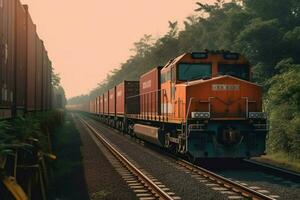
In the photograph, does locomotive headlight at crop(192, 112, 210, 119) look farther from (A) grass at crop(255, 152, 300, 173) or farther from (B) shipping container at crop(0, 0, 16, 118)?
(B) shipping container at crop(0, 0, 16, 118)

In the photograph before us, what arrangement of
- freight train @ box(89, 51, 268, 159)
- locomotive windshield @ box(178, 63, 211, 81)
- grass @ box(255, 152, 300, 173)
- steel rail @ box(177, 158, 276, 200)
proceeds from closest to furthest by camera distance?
1. steel rail @ box(177, 158, 276, 200)
2. freight train @ box(89, 51, 268, 159)
3. grass @ box(255, 152, 300, 173)
4. locomotive windshield @ box(178, 63, 211, 81)

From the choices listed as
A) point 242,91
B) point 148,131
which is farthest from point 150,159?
point 242,91

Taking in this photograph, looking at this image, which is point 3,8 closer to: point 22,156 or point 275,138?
point 22,156

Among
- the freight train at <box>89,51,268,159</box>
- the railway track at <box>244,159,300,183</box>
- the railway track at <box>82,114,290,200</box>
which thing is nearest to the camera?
the railway track at <box>82,114,290,200</box>

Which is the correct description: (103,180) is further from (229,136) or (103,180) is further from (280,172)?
(280,172)

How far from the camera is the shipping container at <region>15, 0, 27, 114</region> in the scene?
12.3 meters

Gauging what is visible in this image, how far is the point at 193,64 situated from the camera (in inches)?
597

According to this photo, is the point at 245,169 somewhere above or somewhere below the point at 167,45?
below

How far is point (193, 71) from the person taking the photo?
1516cm

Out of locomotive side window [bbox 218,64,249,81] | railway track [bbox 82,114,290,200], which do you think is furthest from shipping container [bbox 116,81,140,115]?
railway track [bbox 82,114,290,200]

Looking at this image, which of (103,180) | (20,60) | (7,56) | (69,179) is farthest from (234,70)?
(7,56)

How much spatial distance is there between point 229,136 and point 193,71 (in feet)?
8.88

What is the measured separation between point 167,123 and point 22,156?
33.6 feet

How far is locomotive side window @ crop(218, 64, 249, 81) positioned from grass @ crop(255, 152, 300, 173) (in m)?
3.04
